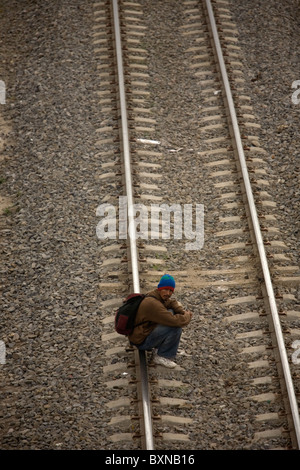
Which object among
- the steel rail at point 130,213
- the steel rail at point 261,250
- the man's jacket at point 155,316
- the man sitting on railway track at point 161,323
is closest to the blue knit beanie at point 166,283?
the man sitting on railway track at point 161,323

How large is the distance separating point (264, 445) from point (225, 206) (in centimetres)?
358

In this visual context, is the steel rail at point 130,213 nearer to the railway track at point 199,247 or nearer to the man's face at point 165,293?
the railway track at point 199,247

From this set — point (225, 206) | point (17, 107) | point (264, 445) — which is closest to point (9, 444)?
point (264, 445)

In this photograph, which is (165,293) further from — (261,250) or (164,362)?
(261,250)

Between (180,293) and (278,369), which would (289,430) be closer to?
(278,369)

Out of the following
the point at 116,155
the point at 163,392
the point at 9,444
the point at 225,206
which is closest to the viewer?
the point at 9,444

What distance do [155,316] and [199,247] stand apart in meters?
1.91

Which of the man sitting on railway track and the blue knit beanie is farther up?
the blue knit beanie

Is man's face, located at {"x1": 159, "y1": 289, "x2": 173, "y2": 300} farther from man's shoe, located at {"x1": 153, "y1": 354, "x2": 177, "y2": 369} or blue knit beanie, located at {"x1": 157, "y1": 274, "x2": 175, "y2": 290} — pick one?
man's shoe, located at {"x1": 153, "y1": 354, "x2": 177, "y2": 369}

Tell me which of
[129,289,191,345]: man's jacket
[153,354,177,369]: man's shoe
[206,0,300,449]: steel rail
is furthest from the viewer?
[153,354,177,369]: man's shoe

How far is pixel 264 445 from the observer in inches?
247

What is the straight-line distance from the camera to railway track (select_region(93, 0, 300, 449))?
6.56 m

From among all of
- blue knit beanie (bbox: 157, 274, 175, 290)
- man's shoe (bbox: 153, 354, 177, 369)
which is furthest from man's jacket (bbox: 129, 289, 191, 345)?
man's shoe (bbox: 153, 354, 177, 369)

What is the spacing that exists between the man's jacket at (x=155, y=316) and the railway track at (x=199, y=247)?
336 millimetres
